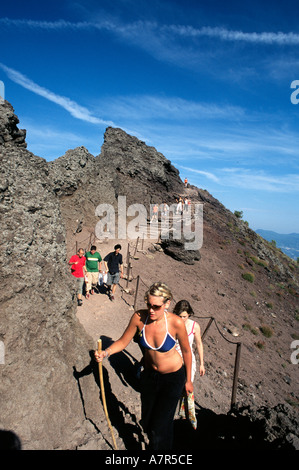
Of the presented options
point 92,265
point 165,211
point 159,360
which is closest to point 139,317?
point 159,360

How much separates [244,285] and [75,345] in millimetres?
18978

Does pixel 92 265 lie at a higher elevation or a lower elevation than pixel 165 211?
lower

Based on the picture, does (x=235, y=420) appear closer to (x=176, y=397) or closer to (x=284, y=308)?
(x=176, y=397)

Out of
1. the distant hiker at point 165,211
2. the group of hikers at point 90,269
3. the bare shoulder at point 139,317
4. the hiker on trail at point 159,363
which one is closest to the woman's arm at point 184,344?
the hiker on trail at point 159,363

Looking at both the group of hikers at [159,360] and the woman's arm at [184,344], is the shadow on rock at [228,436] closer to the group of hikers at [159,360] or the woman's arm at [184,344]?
the group of hikers at [159,360]

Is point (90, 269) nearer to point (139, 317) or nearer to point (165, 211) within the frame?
point (139, 317)

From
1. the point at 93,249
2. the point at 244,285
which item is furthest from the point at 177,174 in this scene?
the point at 93,249

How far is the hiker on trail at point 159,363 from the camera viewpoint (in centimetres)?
315

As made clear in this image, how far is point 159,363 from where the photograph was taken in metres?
3.22

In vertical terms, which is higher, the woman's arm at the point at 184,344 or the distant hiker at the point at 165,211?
the distant hiker at the point at 165,211

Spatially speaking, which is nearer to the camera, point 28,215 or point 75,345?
point 28,215

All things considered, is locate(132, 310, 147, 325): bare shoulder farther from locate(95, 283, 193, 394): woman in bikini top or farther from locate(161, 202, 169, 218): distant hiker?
locate(161, 202, 169, 218): distant hiker

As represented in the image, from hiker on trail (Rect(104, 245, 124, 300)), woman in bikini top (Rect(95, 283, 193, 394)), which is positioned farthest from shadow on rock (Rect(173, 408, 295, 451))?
hiker on trail (Rect(104, 245, 124, 300))

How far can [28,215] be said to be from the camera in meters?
4.06
